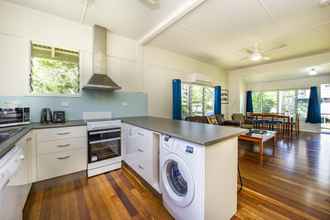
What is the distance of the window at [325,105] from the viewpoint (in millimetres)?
5715

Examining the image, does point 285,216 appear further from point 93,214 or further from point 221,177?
point 93,214

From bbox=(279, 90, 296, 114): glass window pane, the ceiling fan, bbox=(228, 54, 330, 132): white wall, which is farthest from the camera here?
bbox=(279, 90, 296, 114): glass window pane

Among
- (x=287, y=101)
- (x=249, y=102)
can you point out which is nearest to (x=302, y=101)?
(x=287, y=101)

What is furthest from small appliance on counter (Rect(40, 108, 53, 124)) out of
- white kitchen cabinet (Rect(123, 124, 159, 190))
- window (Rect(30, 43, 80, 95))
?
white kitchen cabinet (Rect(123, 124, 159, 190))

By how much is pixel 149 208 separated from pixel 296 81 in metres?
8.05

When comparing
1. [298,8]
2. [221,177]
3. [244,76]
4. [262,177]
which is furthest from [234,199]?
[244,76]

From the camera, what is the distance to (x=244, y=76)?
20.4ft

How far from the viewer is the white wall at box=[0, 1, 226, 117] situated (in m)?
2.14

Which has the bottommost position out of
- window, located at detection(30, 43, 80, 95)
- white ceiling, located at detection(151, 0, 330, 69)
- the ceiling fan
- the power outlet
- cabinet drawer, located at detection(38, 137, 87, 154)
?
cabinet drawer, located at detection(38, 137, 87, 154)

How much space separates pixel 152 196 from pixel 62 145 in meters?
1.48

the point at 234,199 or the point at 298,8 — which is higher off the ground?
the point at 298,8

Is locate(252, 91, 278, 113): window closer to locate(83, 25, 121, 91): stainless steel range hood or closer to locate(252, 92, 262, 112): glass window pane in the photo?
locate(252, 92, 262, 112): glass window pane

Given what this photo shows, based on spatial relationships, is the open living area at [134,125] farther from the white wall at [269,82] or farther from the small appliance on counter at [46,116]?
the white wall at [269,82]

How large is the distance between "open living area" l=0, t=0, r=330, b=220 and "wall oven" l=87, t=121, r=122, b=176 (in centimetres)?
2
